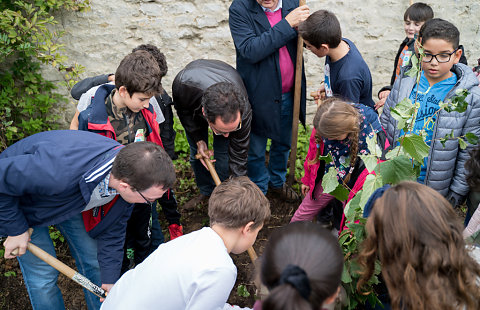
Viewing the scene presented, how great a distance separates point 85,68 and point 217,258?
342cm

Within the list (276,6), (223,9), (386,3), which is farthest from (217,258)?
(386,3)

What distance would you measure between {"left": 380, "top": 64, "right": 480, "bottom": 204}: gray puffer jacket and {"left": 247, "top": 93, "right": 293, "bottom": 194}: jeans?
98cm

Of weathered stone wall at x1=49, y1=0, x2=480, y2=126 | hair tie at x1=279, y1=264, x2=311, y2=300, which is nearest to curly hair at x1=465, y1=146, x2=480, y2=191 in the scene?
Answer: hair tie at x1=279, y1=264, x2=311, y2=300

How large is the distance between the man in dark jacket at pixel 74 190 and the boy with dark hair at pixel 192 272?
46 centimetres

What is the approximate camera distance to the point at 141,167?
2.04m

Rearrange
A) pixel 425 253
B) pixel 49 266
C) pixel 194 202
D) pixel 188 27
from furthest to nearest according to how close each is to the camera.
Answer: pixel 188 27
pixel 194 202
pixel 49 266
pixel 425 253

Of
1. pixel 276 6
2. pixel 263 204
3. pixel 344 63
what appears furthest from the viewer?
pixel 276 6

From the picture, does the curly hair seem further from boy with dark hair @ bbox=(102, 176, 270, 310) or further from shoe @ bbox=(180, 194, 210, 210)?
shoe @ bbox=(180, 194, 210, 210)

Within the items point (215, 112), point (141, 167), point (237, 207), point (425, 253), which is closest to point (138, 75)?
point (215, 112)

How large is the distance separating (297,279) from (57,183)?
1418 mm

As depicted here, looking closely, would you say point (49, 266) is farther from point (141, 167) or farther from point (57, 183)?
point (141, 167)

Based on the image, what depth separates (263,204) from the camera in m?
1.97

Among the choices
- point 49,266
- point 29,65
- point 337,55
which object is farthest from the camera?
point 29,65

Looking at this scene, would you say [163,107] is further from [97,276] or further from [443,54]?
[443,54]
